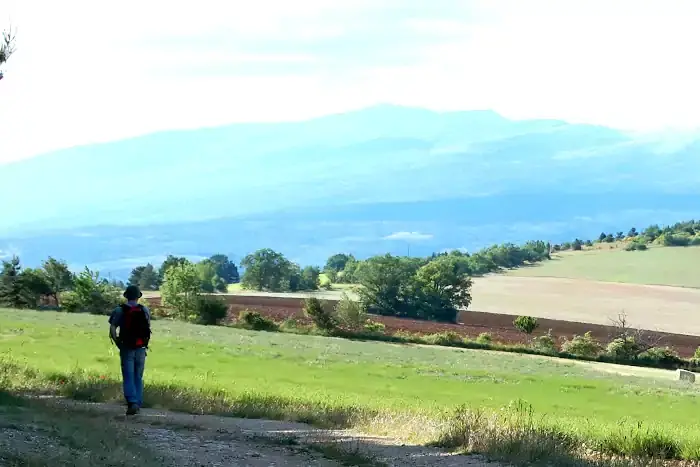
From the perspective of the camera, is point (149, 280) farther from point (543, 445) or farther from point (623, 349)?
point (543, 445)

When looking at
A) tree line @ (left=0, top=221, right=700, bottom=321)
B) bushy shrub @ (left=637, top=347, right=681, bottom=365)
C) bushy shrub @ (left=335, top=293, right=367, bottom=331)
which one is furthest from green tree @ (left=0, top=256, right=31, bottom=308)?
bushy shrub @ (left=637, top=347, right=681, bottom=365)

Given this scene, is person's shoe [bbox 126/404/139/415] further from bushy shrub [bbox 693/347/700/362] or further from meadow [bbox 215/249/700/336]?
meadow [bbox 215/249/700/336]

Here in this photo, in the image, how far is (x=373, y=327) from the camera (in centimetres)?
6638

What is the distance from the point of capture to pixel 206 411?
1327 cm

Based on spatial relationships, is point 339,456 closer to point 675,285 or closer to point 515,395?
point 515,395

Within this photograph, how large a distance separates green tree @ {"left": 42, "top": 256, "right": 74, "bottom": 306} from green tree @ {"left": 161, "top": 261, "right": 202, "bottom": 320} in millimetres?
8520

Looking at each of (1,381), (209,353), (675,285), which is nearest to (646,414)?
(209,353)

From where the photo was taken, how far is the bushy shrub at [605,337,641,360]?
2384 inches

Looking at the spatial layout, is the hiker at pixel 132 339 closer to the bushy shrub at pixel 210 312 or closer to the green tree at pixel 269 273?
the bushy shrub at pixel 210 312

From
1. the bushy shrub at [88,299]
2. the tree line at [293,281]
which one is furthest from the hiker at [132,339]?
the bushy shrub at [88,299]

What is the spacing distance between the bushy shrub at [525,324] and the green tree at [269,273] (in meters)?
42.1

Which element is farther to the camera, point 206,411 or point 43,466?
point 206,411

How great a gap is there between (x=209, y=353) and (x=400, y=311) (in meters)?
48.5

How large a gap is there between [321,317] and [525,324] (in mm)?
17620
